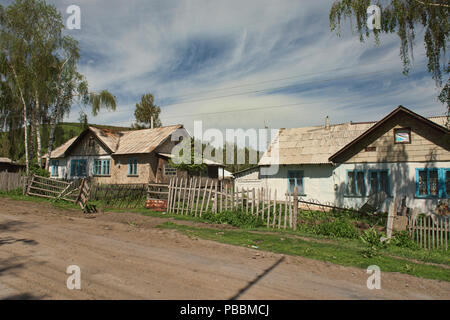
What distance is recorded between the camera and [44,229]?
10414 mm

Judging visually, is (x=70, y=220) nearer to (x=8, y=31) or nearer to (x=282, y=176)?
(x=282, y=176)

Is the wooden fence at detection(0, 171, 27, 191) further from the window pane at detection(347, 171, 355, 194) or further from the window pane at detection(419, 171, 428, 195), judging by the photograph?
the window pane at detection(419, 171, 428, 195)

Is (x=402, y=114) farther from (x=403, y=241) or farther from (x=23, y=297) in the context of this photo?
(x=23, y=297)

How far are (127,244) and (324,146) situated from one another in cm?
1573

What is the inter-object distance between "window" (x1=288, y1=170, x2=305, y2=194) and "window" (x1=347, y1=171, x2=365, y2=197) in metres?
3.03

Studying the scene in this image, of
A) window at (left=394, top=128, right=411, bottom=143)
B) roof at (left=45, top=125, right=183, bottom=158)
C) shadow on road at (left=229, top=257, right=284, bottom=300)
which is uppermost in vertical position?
roof at (left=45, top=125, right=183, bottom=158)

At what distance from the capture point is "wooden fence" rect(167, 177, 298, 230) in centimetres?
1198

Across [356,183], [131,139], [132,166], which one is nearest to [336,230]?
[356,183]

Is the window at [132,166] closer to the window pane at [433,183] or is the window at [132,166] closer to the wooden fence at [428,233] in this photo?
the window pane at [433,183]

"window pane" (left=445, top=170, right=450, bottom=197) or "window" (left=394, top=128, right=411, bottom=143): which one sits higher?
"window" (left=394, top=128, right=411, bottom=143)

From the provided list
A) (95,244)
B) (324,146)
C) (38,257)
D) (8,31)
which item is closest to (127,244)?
(95,244)

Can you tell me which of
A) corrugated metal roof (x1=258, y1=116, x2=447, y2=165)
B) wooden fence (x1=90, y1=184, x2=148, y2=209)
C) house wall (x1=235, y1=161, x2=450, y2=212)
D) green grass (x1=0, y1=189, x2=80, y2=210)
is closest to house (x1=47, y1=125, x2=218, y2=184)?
green grass (x1=0, y1=189, x2=80, y2=210)

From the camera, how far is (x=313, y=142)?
21562 millimetres

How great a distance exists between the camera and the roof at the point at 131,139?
27.0 metres
